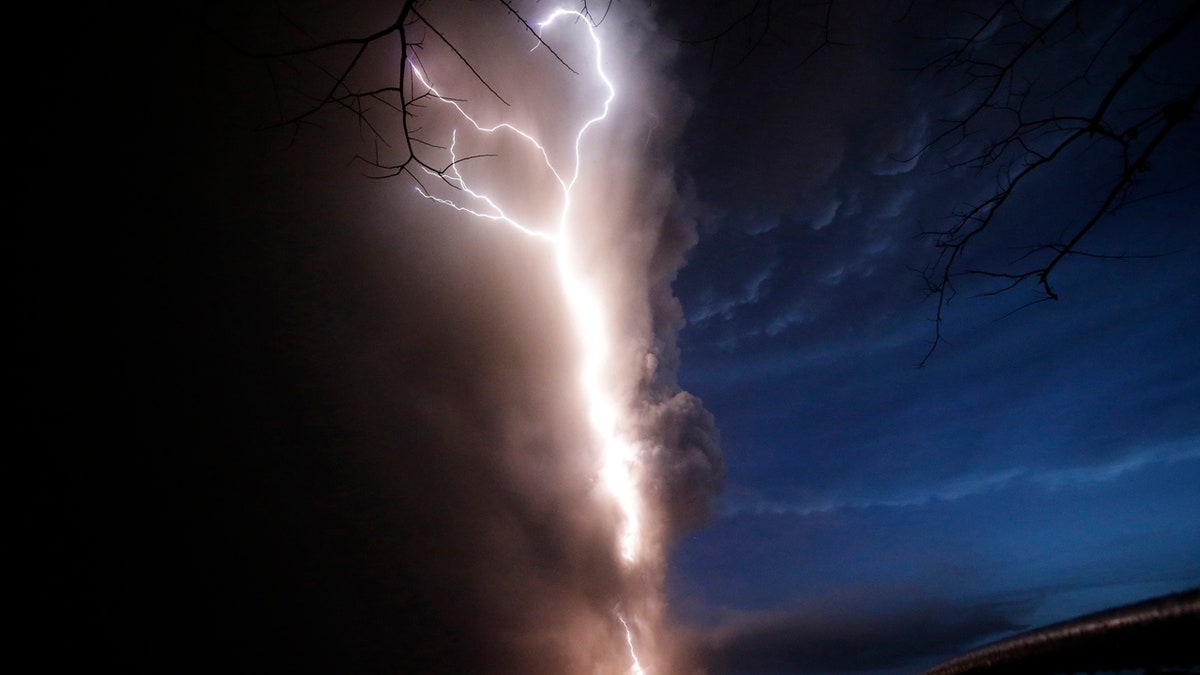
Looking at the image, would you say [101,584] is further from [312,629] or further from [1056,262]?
[1056,262]

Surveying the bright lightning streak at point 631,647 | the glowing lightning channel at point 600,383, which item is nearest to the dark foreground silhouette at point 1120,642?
the glowing lightning channel at point 600,383

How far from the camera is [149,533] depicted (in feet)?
24.6

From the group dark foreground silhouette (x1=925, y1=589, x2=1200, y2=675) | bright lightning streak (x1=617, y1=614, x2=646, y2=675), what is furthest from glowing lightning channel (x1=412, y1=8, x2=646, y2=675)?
dark foreground silhouette (x1=925, y1=589, x2=1200, y2=675)

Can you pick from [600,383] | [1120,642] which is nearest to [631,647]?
[600,383]

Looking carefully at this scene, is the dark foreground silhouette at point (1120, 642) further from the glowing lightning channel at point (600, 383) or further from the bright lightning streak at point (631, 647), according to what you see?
the bright lightning streak at point (631, 647)

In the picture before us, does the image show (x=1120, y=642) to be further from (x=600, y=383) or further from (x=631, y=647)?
(x=631, y=647)

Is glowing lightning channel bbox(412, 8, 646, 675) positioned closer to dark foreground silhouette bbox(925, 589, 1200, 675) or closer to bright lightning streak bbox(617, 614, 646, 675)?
bright lightning streak bbox(617, 614, 646, 675)

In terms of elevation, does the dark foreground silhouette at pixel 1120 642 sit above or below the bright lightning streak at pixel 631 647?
above

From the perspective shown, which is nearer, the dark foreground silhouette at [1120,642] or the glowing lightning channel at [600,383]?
the dark foreground silhouette at [1120,642]

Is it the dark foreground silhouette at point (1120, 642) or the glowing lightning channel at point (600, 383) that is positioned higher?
the glowing lightning channel at point (600, 383)

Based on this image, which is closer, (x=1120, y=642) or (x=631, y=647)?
(x=1120, y=642)

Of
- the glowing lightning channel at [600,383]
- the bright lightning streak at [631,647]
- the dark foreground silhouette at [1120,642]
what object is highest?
the glowing lightning channel at [600,383]

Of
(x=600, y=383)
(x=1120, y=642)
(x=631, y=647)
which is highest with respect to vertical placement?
(x=600, y=383)

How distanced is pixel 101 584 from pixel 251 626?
2.70m
